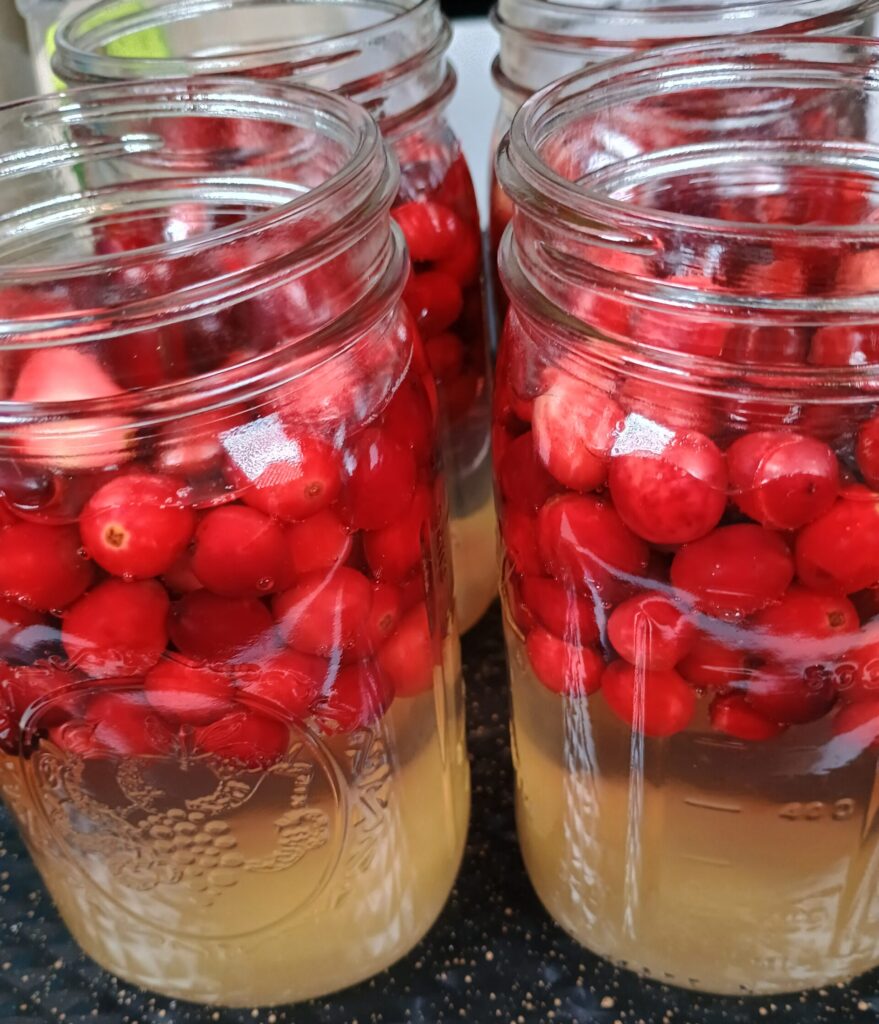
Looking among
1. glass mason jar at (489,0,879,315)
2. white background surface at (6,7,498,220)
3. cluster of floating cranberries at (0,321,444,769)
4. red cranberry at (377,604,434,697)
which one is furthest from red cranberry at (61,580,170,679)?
white background surface at (6,7,498,220)

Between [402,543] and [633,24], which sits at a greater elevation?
[633,24]

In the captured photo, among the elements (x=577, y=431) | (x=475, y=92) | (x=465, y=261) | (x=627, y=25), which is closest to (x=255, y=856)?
(x=577, y=431)

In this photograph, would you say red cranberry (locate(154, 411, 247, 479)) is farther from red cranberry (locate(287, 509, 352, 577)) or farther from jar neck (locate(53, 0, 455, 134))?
jar neck (locate(53, 0, 455, 134))

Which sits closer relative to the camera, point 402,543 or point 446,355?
point 402,543

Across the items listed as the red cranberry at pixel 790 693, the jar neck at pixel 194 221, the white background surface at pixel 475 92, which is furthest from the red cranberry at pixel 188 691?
the white background surface at pixel 475 92

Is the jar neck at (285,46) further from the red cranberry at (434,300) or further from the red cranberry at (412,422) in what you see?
the red cranberry at (412,422)

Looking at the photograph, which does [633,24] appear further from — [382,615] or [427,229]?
[382,615]
